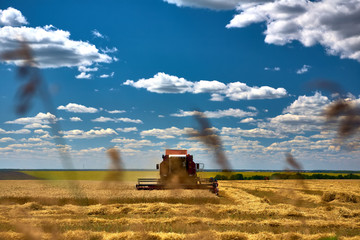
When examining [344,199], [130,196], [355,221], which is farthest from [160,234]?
[344,199]

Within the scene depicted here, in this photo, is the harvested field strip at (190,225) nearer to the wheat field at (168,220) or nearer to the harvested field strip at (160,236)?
the wheat field at (168,220)

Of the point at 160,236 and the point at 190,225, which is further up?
the point at 160,236

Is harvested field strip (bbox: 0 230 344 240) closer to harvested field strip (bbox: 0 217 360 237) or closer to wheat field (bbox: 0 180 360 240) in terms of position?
wheat field (bbox: 0 180 360 240)

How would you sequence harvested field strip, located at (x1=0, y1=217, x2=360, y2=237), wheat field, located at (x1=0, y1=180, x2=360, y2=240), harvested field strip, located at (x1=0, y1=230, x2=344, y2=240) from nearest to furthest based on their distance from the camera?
harvested field strip, located at (x1=0, y1=230, x2=344, y2=240)
wheat field, located at (x1=0, y1=180, x2=360, y2=240)
harvested field strip, located at (x1=0, y1=217, x2=360, y2=237)

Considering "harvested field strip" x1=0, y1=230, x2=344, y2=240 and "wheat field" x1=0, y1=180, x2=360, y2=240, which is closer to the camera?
"harvested field strip" x1=0, y1=230, x2=344, y2=240

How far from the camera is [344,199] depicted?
19.7 meters

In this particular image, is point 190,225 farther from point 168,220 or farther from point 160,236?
point 160,236

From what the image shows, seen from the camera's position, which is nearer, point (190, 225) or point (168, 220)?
point (190, 225)

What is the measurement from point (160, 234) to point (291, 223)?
4.58m

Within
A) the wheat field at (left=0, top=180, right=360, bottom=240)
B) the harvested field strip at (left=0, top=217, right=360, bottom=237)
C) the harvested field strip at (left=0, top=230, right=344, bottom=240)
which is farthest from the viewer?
the harvested field strip at (left=0, top=217, right=360, bottom=237)

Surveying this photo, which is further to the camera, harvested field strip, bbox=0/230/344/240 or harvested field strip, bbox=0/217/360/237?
harvested field strip, bbox=0/217/360/237

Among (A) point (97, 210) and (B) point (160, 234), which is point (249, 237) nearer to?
(B) point (160, 234)

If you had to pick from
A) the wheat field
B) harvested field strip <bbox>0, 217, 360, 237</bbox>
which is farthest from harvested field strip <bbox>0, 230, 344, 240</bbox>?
harvested field strip <bbox>0, 217, 360, 237</bbox>

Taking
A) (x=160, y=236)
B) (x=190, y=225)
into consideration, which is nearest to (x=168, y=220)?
(x=190, y=225)
